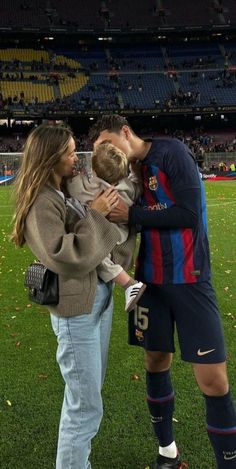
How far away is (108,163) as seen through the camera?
2.71 metres

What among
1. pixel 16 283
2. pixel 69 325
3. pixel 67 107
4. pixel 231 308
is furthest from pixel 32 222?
pixel 67 107

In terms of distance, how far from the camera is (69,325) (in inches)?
105

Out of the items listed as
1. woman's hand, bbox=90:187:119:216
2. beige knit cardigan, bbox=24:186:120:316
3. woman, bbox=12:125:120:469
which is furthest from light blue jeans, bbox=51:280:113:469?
woman's hand, bbox=90:187:119:216

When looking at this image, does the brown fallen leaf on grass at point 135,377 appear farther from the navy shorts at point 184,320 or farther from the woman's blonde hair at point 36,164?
the woman's blonde hair at point 36,164

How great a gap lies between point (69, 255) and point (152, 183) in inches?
32.4

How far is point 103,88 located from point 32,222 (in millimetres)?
55302

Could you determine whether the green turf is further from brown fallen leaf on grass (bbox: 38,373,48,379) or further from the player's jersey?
the player's jersey

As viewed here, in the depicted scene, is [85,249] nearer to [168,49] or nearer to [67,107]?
[67,107]

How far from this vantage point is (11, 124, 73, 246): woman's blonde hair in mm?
2553

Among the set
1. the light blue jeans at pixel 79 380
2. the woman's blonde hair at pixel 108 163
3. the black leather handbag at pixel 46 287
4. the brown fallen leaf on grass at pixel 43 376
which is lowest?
the brown fallen leaf on grass at pixel 43 376

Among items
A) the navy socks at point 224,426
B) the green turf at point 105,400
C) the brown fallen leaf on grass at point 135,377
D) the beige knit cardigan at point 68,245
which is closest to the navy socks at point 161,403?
the green turf at point 105,400

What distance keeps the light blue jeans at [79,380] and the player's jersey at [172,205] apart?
50cm

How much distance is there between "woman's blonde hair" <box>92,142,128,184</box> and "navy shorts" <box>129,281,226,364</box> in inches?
30.8

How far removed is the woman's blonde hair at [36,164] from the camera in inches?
101
